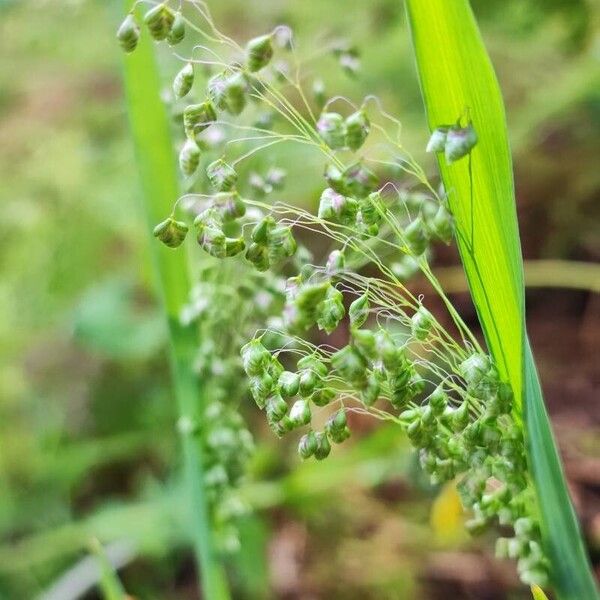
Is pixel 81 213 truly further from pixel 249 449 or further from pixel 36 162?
pixel 249 449

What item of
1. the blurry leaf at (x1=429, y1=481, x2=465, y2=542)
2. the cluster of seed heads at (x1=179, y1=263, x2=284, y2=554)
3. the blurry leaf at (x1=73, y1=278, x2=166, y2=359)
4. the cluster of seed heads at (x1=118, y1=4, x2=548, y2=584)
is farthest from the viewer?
the blurry leaf at (x1=73, y1=278, x2=166, y2=359)

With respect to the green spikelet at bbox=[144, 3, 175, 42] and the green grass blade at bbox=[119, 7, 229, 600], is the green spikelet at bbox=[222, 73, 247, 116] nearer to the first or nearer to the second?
the green spikelet at bbox=[144, 3, 175, 42]

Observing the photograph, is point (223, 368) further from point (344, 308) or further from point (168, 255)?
point (344, 308)

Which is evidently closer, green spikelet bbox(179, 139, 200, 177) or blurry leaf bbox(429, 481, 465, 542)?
green spikelet bbox(179, 139, 200, 177)

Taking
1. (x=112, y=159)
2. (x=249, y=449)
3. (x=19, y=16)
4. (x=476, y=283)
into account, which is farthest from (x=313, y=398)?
(x=19, y=16)

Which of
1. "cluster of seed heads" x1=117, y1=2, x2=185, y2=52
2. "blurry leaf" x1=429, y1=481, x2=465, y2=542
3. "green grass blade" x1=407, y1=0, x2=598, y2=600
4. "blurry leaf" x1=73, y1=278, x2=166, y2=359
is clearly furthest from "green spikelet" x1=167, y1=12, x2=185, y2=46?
"blurry leaf" x1=73, y1=278, x2=166, y2=359

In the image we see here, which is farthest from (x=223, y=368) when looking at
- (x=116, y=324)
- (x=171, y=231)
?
(x=116, y=324)
